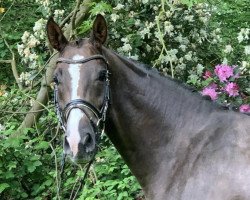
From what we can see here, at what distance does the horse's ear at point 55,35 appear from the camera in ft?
11.1

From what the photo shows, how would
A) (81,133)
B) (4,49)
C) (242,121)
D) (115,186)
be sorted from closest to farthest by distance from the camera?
1. (81,133)
2. (242,121)
3. (115,186)
4. (4,49)

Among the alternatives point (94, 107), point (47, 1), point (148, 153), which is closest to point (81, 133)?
point (94, 107)

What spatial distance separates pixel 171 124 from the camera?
3396 millimetres

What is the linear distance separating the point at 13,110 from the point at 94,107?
→ 3647 millimetres

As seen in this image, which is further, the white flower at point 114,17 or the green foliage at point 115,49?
the white flower at point 114,17

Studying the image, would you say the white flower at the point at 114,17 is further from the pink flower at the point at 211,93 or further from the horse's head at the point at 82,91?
the horse's head at the point at 82,91

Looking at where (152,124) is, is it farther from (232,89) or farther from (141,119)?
(232,89)

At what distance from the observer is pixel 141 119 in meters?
3.41

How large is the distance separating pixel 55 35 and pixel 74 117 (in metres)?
0.64

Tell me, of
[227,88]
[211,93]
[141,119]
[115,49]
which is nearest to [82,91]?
[141,119]

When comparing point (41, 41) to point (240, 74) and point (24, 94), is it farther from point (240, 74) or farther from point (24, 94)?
point (240, 74)

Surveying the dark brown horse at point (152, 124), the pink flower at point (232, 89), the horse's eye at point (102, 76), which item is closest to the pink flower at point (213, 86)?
the pink flower at point (232, 89)

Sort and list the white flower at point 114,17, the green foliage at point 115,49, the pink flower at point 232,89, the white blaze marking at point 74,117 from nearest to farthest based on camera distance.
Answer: the white blaze marking at point 74,117 → the pink flower at point 232,89 → the green foliage at point 115,49 → the white flower at point 114,17

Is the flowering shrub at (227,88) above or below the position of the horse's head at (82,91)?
above
